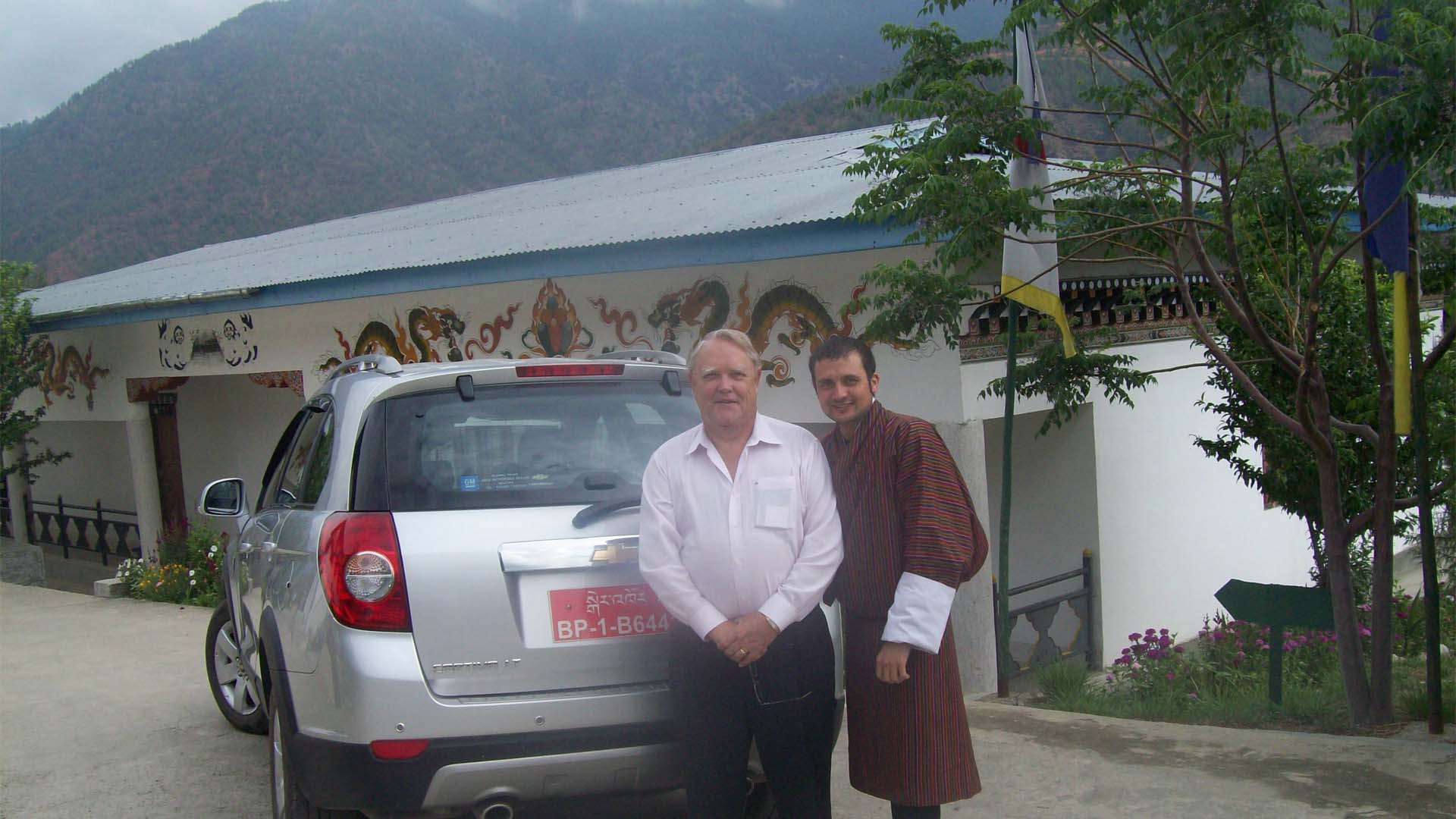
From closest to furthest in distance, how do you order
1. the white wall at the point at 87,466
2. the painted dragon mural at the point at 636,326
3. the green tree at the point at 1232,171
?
1. the green tree at the point at 1232,171
2. the painted dragon mural at the point at 636,326
3. the white wall at the point at 87,466

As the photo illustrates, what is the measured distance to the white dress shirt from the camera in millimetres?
3184

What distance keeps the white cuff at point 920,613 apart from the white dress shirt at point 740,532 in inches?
8.6

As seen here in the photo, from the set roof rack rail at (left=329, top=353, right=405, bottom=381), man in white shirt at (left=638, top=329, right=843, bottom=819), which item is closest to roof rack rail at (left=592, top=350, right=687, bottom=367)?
roof rack rail at (left=329, top=353, right=405, bottom=381)

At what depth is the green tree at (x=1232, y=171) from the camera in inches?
190

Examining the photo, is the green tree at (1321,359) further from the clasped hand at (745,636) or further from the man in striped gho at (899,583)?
the clasped hand at (745,636)

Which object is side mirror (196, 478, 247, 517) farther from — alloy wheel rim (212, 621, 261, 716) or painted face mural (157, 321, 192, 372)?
painted face mural (157, 321, 192, 372)

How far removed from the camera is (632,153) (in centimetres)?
6869

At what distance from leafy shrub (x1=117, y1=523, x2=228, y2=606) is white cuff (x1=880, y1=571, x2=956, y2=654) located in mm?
9084

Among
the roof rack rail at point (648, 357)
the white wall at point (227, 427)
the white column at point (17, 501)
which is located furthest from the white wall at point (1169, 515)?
the white column at point (17, 501)

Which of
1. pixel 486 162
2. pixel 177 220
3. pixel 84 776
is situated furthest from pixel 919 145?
pixel 486 162

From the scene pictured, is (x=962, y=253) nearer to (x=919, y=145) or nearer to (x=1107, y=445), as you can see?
(x=919, y=145)

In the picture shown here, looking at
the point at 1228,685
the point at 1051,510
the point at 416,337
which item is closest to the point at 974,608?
the point at 1228,685

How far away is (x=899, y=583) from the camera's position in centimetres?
316

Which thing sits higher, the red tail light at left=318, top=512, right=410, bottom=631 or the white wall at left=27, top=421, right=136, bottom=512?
the red tail light at left=318, top=512, right=410, bottom=631
